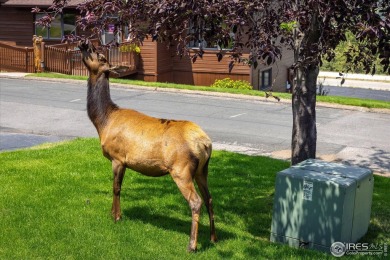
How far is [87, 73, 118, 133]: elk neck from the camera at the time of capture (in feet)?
30.8

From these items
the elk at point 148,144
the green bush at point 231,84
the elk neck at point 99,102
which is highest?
the elk neck at point 99,102

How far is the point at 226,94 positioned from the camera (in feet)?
87.5

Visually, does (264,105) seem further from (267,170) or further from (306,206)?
(306,206)

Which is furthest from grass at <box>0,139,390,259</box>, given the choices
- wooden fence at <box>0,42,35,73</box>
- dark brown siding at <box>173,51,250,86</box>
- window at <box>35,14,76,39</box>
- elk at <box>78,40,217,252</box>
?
window at <box>35,14,76,39</box>

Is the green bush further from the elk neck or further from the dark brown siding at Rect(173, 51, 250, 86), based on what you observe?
the elk neck

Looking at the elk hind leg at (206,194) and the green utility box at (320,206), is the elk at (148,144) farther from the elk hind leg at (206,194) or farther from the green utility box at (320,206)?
the green utility box at (320,206)

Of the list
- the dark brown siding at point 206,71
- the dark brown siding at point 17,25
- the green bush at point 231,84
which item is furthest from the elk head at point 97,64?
the dark brown siding at point 17,25

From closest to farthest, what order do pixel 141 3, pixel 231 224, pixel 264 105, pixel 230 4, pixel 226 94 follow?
pixel 230 4, pixel 141 3, pixel 231 224, pixel 264 105, pixel 226 94

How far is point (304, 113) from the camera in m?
10.6

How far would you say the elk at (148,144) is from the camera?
8312 millimetres

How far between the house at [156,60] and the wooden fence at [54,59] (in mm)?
1290

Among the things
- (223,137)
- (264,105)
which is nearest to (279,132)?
(223,137)

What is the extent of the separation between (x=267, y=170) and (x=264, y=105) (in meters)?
11.2

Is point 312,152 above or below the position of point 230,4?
below
